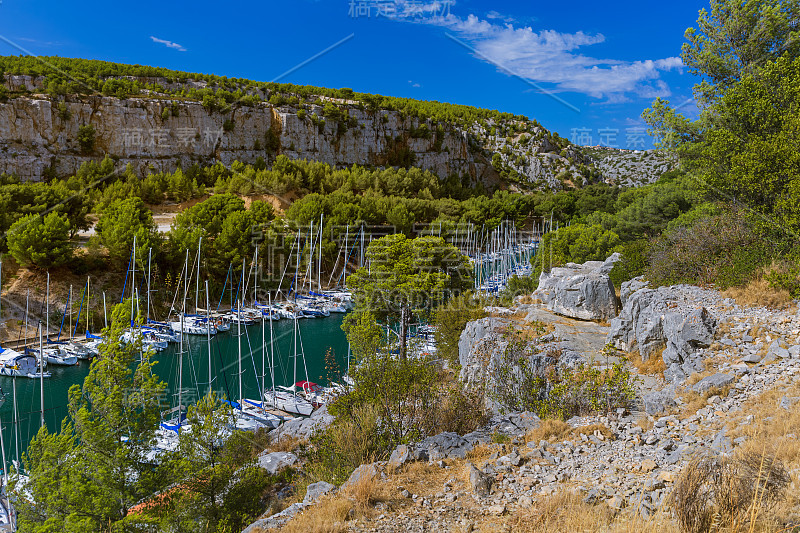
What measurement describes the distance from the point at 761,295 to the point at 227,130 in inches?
2411

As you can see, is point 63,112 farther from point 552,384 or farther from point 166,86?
point 552,384

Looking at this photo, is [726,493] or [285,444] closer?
[726,493]

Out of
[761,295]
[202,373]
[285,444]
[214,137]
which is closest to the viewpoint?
[761,295]

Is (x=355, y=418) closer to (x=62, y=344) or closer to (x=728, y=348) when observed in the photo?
(x=728, y=348)

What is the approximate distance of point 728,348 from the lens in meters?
7.94

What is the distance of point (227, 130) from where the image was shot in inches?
2320

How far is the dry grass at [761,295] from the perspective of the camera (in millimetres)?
8438

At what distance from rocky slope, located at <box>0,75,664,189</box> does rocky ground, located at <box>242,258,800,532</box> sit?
56597 millimetres

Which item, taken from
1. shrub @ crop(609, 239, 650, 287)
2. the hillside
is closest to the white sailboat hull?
shrub @ crop(609, 239, 650, 287)

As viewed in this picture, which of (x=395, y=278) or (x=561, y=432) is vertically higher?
(x=395, y=278)

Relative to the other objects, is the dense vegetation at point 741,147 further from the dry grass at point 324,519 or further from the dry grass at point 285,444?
the dry grass at point 285,444

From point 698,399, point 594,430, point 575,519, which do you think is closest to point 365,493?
point 575,519

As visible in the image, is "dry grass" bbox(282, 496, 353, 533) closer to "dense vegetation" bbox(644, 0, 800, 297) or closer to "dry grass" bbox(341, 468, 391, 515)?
"dry grass" bbox(341, 468, 391, 515)

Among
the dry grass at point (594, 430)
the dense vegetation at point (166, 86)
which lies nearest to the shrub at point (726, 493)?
the dry grass at point (594, 430)
